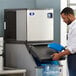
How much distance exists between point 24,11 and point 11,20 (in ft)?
1.02

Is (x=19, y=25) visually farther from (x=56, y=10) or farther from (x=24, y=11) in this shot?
(x=56, y=10)

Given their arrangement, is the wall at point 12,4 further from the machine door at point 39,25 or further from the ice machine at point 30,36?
the machine door at point 39,25

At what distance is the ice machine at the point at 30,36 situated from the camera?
4.03 meters

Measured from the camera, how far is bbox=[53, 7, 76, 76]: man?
3635 millimetres

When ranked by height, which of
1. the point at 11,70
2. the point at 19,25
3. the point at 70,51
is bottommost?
the point at 11,70

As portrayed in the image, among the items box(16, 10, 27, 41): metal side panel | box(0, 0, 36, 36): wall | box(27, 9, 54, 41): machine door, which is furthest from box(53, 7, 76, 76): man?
box(0, 0, 36, 36): wall

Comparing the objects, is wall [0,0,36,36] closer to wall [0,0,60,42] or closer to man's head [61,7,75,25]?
wall [0,0,60,42]

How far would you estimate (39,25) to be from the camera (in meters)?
4.11

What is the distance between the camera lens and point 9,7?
460 centimetres

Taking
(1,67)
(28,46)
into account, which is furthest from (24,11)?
(1,67)

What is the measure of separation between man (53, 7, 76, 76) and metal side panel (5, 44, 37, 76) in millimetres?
383

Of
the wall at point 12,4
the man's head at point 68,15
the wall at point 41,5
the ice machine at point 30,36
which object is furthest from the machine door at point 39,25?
the wall at point 12,4

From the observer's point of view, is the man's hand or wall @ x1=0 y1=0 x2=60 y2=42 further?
wall @ x1=0 y1=0 x2=60 y2=42

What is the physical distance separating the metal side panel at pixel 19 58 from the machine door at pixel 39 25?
0.66 ft
